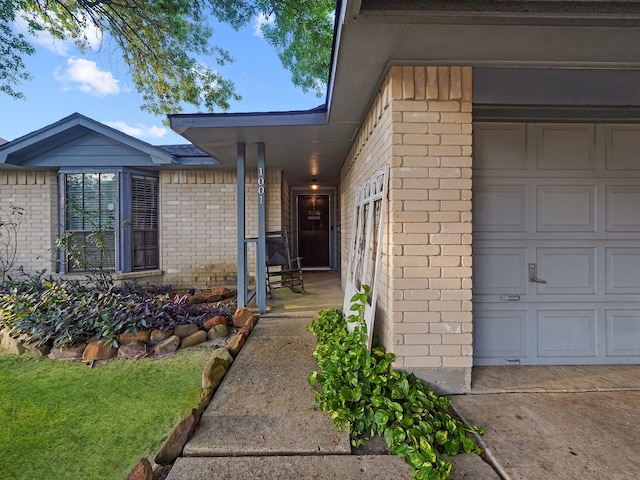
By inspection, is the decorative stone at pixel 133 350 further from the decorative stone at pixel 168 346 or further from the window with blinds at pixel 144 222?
the window with blinds at pixel 144 222

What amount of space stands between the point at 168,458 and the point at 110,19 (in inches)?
378

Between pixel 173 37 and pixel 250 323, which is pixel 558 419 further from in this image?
pixel 173 37

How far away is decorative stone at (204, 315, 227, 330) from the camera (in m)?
3.60

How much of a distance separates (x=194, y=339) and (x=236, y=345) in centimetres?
73

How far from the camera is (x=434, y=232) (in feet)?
7.13

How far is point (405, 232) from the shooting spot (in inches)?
85.3

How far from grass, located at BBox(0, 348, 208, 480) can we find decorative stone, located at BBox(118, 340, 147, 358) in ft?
0.35

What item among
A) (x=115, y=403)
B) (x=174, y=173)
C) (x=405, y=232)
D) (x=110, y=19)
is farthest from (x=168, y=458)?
(x=110, y=19)

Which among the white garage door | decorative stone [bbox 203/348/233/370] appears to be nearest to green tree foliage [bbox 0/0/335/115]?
the white garage door

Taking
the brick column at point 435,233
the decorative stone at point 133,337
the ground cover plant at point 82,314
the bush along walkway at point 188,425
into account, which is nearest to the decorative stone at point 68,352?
the ground cover plant at point 82,314

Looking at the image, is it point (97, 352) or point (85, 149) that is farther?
point (85, 149)

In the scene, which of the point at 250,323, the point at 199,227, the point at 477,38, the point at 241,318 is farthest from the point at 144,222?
the point at 477,38

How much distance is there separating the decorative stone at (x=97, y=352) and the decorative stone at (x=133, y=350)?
0.29ft

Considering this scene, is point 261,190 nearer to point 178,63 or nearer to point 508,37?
point 508,37
